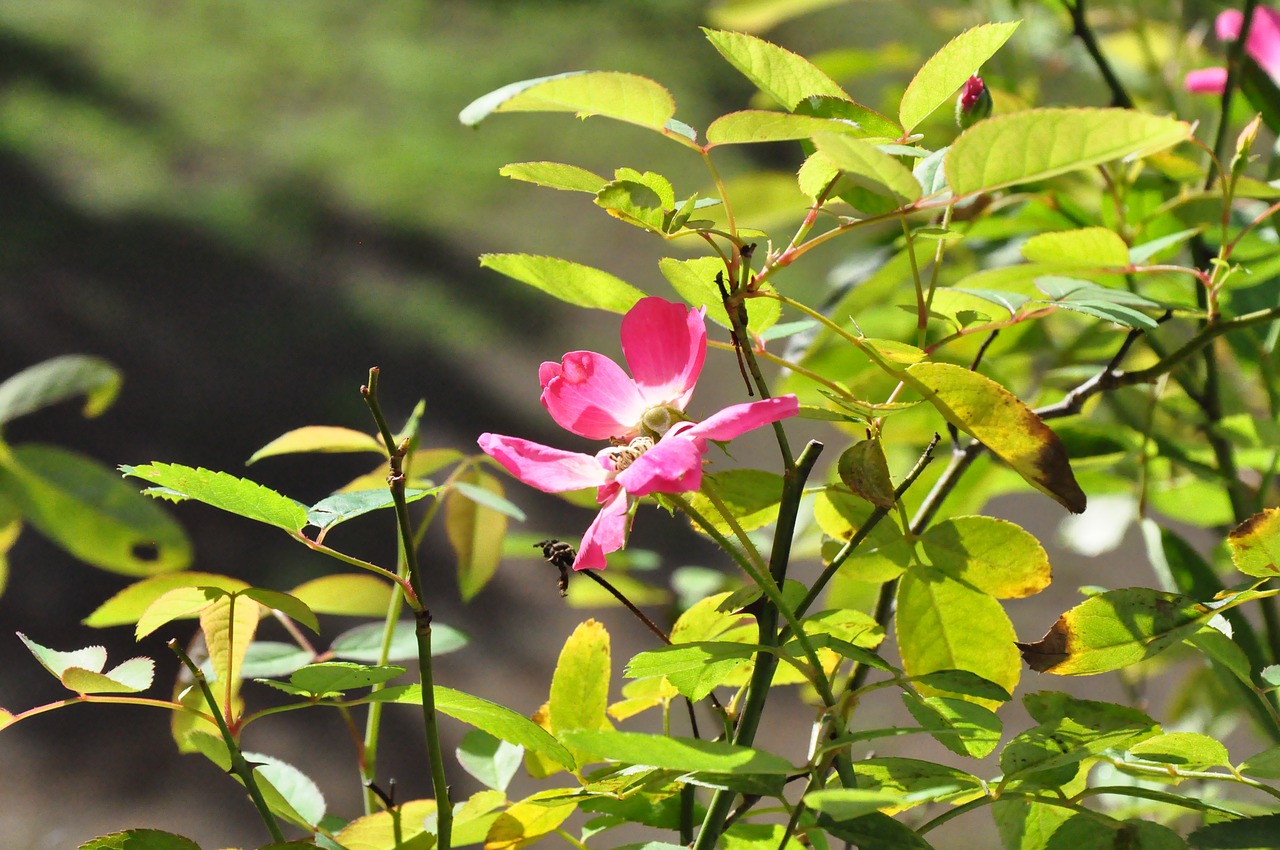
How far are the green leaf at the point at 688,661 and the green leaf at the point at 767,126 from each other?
0.14 m

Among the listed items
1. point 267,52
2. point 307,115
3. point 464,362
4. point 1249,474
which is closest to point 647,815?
point 1249,474

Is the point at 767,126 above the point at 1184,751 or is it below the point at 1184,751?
above

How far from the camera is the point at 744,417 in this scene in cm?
30

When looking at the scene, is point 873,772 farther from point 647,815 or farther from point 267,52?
point 267,52

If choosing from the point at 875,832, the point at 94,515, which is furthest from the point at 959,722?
the point at 94,515

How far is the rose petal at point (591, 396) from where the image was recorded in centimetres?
35

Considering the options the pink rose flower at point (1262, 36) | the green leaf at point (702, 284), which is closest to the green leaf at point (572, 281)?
the green leaf at point (702, 284)

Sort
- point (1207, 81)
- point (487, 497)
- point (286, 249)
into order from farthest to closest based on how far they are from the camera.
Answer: point (286, 249) → point (1207, 81) → point (487, 497)

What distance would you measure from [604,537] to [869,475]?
0.08 meters

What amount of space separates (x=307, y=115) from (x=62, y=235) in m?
0.80

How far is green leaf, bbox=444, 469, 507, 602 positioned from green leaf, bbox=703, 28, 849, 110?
0.28 metres

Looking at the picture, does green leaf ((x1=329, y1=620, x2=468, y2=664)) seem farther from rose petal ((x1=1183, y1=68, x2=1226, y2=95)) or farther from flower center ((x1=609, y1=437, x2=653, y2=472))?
rose petal ((x1=1183, y1=68, x2=1226, y2=95))

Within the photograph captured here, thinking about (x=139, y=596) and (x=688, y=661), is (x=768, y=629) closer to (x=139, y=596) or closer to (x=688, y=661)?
(x=688, y=661)

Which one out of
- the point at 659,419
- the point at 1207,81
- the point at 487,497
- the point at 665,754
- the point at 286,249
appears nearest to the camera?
the point at 665,754
